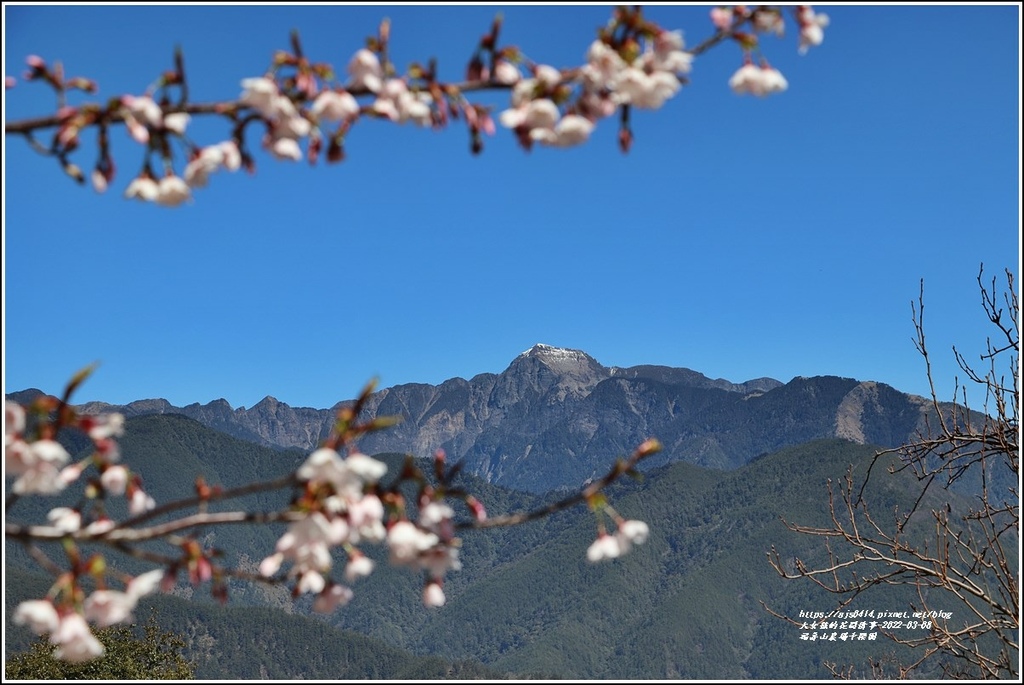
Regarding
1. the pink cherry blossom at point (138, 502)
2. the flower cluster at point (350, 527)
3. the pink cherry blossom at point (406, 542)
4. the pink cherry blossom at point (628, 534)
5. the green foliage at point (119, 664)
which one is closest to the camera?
the flower cluster at point (350, 527)

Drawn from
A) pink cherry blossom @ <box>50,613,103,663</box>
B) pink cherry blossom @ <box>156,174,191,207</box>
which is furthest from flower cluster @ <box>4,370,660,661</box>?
pink cherry blossom @ <box>156,174,191,207</box>

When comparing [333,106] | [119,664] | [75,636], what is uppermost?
[333,106]

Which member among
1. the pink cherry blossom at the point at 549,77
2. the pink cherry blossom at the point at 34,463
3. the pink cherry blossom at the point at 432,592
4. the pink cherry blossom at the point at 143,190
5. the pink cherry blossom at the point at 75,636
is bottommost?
the pink cherry blossom at the point at 75,636

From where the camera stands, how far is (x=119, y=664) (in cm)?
1562

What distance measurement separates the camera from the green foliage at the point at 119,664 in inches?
534

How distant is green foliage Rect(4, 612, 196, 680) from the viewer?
13.6 meters

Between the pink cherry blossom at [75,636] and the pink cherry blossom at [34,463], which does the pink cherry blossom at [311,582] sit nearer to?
the pink cherry blossom at [75,636]

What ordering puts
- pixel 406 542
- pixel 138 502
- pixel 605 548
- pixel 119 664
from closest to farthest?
1. pixel 406 542
2. pixel 605 548
3. pixel 138 502
4. pixel 119 664

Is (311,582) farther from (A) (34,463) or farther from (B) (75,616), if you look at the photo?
(A) (34,463)

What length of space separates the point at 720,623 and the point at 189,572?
185524mm

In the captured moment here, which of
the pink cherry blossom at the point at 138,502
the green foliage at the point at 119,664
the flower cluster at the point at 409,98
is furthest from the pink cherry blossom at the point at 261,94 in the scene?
the green foliage at the point at 119,664

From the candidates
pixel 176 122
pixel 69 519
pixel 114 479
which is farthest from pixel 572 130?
pixel 69 519

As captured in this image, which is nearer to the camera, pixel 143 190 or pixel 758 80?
pixel 143 190

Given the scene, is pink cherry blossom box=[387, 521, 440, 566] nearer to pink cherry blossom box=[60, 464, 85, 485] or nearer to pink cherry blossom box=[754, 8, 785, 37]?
pink cherry blossom box=[60, 464, 85, 485]
